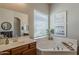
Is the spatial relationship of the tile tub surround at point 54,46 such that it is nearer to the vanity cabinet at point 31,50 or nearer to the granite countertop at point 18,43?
the vanity cabinet at point 31,50

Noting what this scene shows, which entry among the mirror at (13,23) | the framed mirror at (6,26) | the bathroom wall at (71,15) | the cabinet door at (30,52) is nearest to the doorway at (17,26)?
the mirror at (13,23)

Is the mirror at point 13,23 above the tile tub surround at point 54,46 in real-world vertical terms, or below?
above

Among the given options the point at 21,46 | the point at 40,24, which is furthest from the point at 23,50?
the point at 40,24

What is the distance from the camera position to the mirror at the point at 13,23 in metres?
1.82

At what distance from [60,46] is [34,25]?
22.7 inches

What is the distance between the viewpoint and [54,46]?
6.25ft

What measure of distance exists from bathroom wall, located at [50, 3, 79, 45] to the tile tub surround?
121 millimetres

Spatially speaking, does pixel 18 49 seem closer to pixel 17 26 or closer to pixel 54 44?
pixel 17 26

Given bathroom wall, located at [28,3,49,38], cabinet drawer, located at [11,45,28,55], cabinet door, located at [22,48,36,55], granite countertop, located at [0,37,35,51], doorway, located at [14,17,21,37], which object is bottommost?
cabinet door, located at [22,48,36,55]

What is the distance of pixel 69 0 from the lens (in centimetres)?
172

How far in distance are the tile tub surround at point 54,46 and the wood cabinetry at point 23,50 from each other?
0.31ft

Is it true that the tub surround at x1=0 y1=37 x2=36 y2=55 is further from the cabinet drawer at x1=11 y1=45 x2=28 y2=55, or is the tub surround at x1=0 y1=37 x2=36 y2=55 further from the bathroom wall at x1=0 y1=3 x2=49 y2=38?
the bathroom wall at x1=0 y1=3 x2=49 y2=38

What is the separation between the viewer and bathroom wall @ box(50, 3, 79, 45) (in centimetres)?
183

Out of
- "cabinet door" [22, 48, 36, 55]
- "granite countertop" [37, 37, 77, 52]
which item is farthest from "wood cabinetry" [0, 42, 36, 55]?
"granite countertop" [37, 37, 77, 52]
